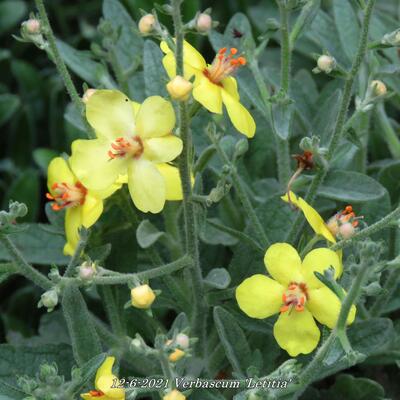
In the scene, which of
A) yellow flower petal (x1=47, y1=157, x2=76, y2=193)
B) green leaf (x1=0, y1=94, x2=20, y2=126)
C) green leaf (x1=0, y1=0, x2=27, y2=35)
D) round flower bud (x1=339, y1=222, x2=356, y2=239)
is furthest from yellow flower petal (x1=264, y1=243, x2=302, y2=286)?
green leaf (x1=0, y1=0, x2=27, y2=35)

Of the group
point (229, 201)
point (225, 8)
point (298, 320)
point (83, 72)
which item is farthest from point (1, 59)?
point (298, 320)

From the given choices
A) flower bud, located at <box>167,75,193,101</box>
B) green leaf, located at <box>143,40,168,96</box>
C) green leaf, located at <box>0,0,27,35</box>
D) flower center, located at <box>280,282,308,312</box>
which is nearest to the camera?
flower bud, located at <box>167,75,193,101</box>

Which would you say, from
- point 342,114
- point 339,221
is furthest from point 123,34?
point 339,221

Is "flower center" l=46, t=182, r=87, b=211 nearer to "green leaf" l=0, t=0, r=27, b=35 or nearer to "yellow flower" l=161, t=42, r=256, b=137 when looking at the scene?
"yellow flower" l=161, t=42, r=256, b=137

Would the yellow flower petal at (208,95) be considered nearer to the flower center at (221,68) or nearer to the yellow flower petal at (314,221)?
the flower center at (221,68)

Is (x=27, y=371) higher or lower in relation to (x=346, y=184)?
lower

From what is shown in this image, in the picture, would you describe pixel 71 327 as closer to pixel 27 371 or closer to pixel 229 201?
pixel 27 371

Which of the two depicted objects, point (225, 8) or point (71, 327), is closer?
point (71, 327)
